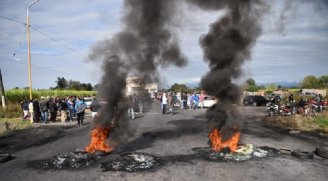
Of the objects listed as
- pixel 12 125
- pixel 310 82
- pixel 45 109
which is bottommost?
pixel 12 125

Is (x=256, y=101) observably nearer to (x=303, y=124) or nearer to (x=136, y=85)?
(x=303, y=124)

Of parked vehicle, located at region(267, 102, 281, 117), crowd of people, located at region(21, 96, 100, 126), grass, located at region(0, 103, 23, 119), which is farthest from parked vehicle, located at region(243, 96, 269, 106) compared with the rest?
grass, located at region(0, 103, 23, 119)

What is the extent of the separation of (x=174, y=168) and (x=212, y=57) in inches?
198

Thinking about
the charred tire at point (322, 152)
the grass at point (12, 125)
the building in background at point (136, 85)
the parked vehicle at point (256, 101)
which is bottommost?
the charred tire at point (322, 152)

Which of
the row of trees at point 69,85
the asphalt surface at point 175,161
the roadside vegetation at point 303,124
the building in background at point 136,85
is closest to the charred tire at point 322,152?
the asphalt surface at point 175,161

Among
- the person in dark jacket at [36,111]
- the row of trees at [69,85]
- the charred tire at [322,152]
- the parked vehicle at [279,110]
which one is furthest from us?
the row of trees at [69,85]

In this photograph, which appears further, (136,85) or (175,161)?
(136,85)

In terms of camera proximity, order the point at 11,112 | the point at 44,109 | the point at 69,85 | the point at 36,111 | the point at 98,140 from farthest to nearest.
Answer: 1. the point at 69,85
2. the point at 11,112
3. the point at 36,111
4. the point at 44,109
5. the point at 98,140

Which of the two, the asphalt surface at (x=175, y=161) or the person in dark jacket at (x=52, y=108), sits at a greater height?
the person in dark jacket at (x=52, y=108)

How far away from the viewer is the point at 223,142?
12812mm

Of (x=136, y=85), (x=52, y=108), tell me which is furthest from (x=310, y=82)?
(x=136, y=85)

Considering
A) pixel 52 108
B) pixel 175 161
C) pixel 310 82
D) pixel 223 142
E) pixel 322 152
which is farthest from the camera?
pixel 310 82

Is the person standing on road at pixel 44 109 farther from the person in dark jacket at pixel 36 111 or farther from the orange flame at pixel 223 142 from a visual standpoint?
the orange flame at pixel 223 142

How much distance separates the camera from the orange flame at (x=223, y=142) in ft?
41.1
